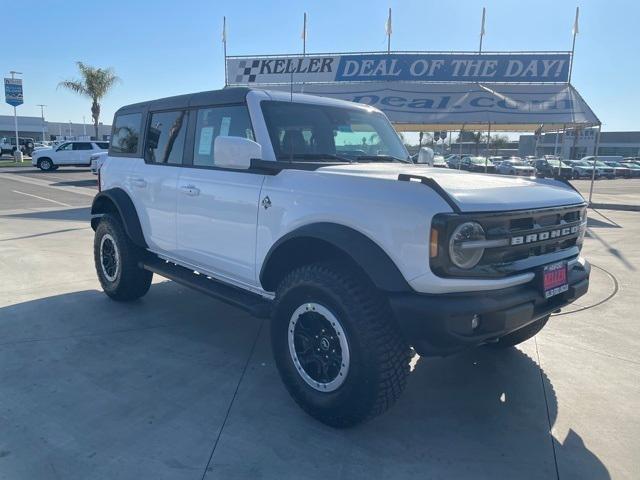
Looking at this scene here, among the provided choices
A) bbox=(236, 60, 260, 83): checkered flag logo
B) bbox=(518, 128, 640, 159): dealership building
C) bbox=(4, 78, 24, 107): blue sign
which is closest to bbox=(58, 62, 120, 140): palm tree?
bbox=(4, 78, 24, 107): blue sign

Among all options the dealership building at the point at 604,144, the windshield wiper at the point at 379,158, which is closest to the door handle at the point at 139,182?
the windshield wiper at the point at 379,158

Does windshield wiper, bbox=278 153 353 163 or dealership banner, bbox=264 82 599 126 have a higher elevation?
dealership banner, bbox=264 82 599 126

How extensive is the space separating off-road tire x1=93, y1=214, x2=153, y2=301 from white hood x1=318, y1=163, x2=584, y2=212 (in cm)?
259

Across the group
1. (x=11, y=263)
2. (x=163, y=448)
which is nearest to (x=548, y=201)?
(x=163, y=448)

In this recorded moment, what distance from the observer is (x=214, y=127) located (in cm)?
393

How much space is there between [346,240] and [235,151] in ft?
3.12

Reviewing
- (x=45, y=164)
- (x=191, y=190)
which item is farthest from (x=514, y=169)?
(x=191, y=190)

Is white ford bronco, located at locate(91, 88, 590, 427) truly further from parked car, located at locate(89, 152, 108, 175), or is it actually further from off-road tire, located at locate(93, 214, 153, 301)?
parked car, located at locate(89, 152, 108, 175)

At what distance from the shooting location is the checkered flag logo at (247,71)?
17.8m

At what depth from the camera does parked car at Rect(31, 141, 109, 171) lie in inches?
1121

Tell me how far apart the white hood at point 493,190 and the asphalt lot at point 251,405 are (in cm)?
135

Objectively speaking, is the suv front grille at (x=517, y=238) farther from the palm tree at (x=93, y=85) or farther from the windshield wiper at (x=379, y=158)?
the palm tree at (x=93, y=85)

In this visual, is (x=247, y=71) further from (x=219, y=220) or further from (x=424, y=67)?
(x=219, y=220)

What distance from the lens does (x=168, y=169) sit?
427cm
